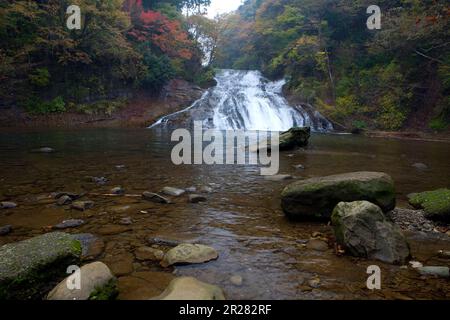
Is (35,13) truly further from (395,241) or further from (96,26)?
(395,241)

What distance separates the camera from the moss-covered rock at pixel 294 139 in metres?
13.0

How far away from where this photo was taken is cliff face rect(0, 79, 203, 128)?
70.0ft

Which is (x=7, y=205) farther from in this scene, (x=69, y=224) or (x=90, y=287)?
(x=90, y=287)

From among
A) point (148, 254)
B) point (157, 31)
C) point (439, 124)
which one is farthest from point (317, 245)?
point (157, 31)

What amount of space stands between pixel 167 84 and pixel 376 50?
54.1 ft

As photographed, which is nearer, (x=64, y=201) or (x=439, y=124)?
(x=64, y=201)

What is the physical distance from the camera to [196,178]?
7.65 metres

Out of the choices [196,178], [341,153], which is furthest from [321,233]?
[341,153]

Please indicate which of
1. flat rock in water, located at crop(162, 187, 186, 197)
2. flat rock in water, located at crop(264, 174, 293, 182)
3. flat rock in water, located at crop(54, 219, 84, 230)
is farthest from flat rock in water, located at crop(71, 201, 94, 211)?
flat rock in water, located at crop(264, 174, 293, 182)

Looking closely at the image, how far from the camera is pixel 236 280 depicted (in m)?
3.22

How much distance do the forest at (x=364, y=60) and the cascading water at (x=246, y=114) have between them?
1.60 metres

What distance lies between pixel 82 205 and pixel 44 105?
2041 centimetres

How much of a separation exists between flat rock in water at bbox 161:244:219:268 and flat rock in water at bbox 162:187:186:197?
7.97 ft

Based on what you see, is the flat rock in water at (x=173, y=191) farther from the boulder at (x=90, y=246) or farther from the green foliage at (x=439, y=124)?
the green foliage at (x=439, y=124)
